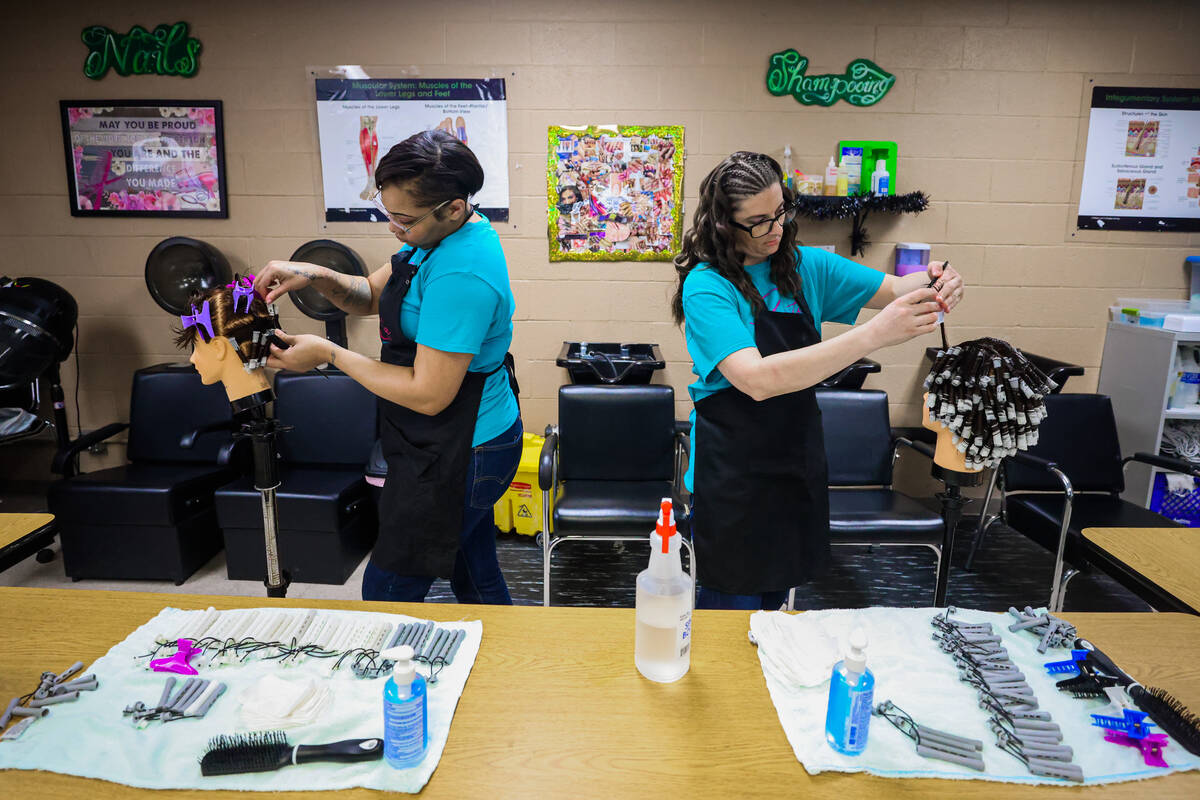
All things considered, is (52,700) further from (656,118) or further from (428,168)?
(656,118)

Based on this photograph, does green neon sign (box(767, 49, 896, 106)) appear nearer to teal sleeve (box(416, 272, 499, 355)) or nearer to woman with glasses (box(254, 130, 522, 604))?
woman with glasses (box(254, 130, 522, 604))

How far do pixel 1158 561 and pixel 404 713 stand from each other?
1675mm

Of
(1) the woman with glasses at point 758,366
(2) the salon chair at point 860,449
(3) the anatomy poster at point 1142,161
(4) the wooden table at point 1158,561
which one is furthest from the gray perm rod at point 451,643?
(3) the anatomy poster at point 1142,161

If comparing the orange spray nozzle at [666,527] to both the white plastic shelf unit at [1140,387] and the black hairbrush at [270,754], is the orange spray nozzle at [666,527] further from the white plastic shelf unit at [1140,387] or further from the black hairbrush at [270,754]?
the white plastic shelf unit at [1140,387]

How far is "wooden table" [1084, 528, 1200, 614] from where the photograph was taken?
146 centimetres

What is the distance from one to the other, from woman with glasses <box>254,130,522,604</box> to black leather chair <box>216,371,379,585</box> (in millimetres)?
1286

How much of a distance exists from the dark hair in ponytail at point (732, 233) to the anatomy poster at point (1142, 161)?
291cm

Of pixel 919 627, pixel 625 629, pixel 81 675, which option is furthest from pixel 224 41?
pixel 919 627

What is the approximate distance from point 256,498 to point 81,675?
1.85 m

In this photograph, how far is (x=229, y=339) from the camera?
158 cm

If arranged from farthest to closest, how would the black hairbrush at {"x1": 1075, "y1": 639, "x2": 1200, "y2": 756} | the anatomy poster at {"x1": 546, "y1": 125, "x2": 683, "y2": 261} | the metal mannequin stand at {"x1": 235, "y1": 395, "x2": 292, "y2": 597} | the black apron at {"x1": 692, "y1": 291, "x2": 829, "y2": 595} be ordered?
1. the anatomy poster at {"x1": 546, "y1": 125, "x2": 683, "y2": 261}
2. the metal mannequin stand at {"x1": 235, "y1": 395, "x2": 292, "y2": 597}
3. the black apron at {"x1": 692, "y1": 291, "x2": 829, "y2": 595}
4. the black hairbrush at {"x1": 1075, "y1": 639, "x2": 1200, "y2": 756}

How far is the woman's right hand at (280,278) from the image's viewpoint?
168 cm

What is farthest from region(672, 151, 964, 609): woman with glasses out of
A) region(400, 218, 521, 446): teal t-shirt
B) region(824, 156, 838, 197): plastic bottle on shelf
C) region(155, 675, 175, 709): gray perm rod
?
region(824, 156, 838, 197): plastic bottle on shelf

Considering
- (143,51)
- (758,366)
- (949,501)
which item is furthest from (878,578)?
(143,51)
